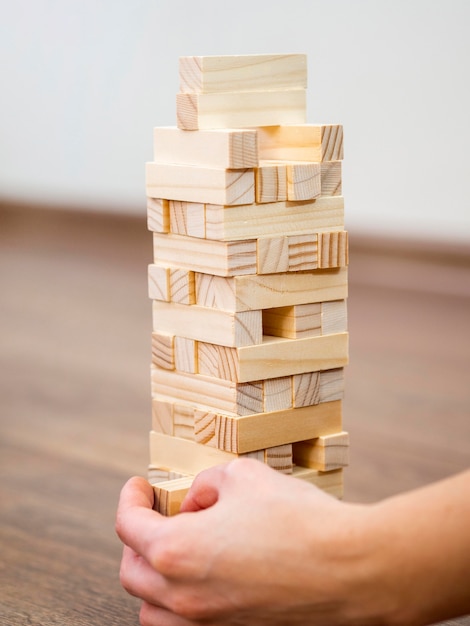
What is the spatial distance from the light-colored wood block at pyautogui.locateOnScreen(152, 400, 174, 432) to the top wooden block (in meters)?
0.36

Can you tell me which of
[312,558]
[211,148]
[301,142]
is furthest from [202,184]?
[312,558]

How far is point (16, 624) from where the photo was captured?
3.67 feet

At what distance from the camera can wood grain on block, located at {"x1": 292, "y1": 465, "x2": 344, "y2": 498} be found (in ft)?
3.73

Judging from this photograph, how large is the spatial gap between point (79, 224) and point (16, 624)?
5016 millimetres

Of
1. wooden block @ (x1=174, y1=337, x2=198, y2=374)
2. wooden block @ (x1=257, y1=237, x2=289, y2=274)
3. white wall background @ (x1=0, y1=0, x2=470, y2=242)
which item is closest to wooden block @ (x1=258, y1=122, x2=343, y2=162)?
wooden block @ (x1=257, y1=237, x2=289, y2=274)

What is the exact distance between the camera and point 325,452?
1.14 metres

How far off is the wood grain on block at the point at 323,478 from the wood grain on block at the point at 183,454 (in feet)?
0.35

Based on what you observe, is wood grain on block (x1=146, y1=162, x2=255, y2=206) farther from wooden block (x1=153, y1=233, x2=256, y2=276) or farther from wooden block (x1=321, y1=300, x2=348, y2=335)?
wooden block (x1=321, y1=300, x2=348, y2=335)

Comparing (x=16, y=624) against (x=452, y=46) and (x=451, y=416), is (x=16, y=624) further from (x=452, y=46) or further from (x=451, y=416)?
(x=452, y=46)

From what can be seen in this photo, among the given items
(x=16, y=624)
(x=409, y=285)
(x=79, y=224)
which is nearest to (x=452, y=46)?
(x=409, y=285)

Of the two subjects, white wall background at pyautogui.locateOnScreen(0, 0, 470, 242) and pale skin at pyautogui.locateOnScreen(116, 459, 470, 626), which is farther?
white wall background at pyautogui.locateOnScreen(0, 0, 470, 242)

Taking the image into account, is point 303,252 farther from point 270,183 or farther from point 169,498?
point 169,498

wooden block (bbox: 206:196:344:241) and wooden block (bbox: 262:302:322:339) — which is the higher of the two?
wooden block (bbox: 206:196:344:241)

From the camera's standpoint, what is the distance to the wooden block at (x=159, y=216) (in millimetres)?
1105
